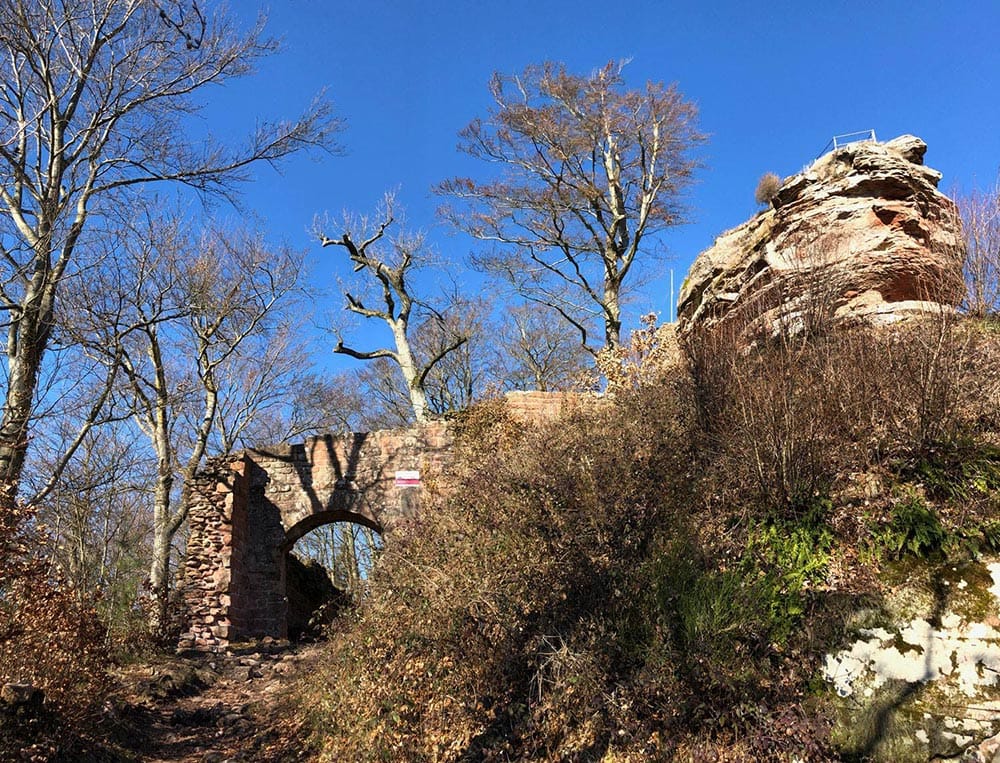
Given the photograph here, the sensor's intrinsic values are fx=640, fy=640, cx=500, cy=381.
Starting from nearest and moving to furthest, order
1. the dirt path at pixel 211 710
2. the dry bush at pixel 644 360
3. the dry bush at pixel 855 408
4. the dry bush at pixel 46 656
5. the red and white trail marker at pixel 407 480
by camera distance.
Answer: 1. the dry bush at pixel 46 656
2. the dry bush at pixel 855 408
3. the dirt path at pixel 211 710
4. the dry bush at pixel 644 360
5. the red and white trail marker at pixel 407 480

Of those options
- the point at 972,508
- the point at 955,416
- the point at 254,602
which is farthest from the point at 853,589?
the point at 254,602

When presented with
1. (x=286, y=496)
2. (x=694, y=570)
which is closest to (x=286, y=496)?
(x=286, y=496)

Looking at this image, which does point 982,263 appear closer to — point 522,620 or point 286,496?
point 522,620

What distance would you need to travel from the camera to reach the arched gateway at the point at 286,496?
11391mm

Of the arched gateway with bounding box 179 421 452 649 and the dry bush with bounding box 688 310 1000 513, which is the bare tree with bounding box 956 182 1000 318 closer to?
the dry bush with bounding box 688 310 1000 513

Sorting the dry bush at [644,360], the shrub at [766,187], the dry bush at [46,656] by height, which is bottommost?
the dry bush at [46,656]

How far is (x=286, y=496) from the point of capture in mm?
12195

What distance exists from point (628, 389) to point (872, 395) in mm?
3513

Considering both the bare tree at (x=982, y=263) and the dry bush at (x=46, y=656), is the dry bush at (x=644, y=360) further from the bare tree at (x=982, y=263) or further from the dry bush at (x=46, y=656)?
the dry bush at (x=46, y=656)

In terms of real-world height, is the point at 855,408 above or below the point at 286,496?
below

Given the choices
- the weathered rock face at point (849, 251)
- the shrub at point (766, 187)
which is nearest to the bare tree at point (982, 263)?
the weathered rock face at point (849, 251)

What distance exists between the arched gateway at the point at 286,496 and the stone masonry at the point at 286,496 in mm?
18

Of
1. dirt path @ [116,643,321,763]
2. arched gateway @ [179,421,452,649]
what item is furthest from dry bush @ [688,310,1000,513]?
arched gateway @ [179,421,452,649]

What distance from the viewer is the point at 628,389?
8461mm
